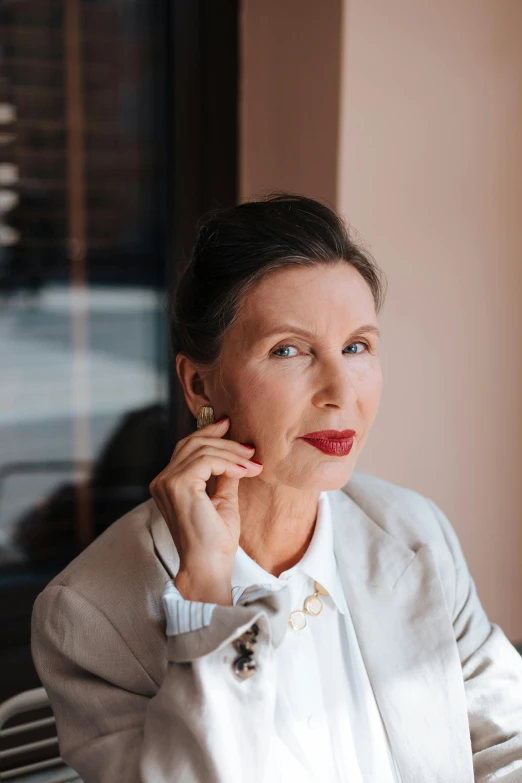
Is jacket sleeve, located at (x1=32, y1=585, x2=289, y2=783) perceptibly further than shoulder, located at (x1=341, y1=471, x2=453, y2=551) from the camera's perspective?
No

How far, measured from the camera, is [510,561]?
262 cm

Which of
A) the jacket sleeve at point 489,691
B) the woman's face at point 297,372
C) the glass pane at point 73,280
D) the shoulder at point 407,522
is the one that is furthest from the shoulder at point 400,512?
the glass pane at point 73,280

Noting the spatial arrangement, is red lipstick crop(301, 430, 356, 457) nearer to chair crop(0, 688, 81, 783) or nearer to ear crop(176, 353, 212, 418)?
ear crop(176, 353, 212, 418)

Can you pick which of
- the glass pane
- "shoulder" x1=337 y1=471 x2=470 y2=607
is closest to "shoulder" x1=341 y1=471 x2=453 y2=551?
"shoulder" x1=337 y1=471 x2=470 y2=607

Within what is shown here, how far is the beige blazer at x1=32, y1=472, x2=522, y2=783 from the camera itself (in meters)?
1.16

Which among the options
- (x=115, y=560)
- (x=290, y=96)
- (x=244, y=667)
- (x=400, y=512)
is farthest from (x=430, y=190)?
(x=244, y=667)

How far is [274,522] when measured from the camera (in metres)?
1.47

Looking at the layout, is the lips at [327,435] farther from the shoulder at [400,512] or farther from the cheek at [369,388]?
the shoulder at [400,512]

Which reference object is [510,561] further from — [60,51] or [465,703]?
[60,51]

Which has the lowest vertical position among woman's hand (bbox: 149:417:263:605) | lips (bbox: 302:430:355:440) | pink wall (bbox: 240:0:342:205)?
woman's hand (bbox: 149:417:263:605)

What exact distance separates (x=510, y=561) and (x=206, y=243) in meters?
1.67

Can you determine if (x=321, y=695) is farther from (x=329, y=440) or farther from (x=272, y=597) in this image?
(x=329, y=440)

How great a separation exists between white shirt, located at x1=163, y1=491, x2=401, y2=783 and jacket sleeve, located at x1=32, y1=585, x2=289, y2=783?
0.37 feet

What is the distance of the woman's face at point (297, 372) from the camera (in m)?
1.34
